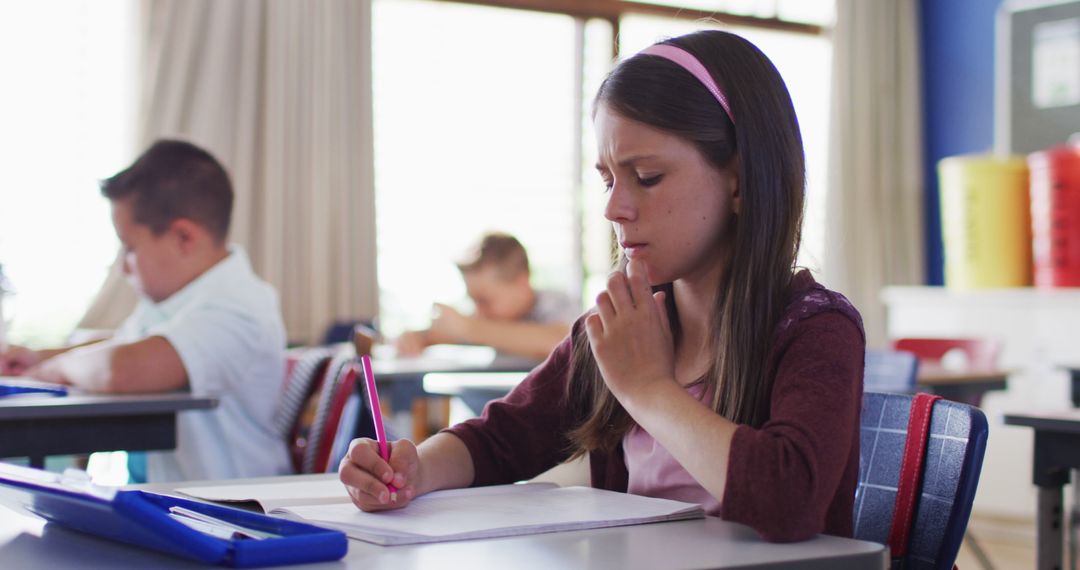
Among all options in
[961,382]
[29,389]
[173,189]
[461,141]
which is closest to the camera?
[29,389]

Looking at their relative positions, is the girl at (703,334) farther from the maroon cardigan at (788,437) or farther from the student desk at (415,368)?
the student desk at (415,368)

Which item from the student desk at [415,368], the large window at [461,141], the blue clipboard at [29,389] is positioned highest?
the large window at [461,141]

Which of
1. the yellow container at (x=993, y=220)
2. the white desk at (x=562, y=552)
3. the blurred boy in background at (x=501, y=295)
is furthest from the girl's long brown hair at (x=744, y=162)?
the yellow container at (x=993, y=220)

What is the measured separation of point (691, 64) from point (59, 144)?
14.0 ft

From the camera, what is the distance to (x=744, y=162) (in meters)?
1.18

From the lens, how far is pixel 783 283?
1198 mm

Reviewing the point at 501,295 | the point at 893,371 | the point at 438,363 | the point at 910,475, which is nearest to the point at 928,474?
the point at 910,475

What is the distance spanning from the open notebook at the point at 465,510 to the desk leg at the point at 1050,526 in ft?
3.52

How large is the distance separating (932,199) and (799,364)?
20.5 feet

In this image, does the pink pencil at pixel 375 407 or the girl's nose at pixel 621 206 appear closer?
the pink pencil at pixel 375 407

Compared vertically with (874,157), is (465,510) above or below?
below

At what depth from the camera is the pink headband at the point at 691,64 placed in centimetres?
118

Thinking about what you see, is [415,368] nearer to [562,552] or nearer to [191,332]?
[191,332]

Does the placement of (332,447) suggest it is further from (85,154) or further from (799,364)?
(85,154)
